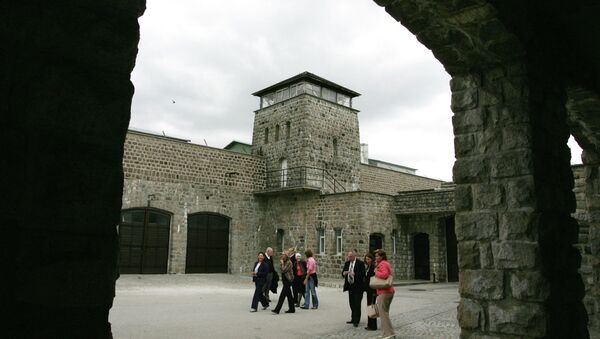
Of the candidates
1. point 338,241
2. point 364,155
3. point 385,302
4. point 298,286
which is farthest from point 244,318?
point 364,155

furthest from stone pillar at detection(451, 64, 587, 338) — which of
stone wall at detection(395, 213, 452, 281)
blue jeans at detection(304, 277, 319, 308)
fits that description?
stone wall at detection(395, 213, 452, 281)

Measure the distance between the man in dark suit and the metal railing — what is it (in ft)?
38.9

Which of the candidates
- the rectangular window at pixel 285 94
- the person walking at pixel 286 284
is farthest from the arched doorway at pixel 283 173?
the person walking at pixel 286 284

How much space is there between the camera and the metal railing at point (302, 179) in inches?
845

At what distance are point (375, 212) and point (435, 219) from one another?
3.35m

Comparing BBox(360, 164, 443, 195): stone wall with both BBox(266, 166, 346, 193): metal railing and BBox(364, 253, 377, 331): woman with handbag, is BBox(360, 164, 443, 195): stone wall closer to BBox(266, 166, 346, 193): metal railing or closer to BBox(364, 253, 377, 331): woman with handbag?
BBox(266, 166, 346, 193): metal railing

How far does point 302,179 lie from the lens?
Answer: 21453 millimetres

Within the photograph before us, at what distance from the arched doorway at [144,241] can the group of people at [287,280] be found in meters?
10.1

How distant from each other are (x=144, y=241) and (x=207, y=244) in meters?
3.08

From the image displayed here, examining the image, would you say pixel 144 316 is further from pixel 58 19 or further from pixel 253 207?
pixel 253 207

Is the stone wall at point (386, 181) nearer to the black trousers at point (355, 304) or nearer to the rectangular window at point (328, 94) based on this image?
the rectangular window at point (328, 94)

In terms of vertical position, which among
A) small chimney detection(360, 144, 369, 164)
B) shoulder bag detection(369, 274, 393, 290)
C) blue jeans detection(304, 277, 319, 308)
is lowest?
blue jeans detection(304, 277, 319, 308)

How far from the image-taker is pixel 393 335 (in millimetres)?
6758

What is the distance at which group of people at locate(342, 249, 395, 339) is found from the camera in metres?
6.90
